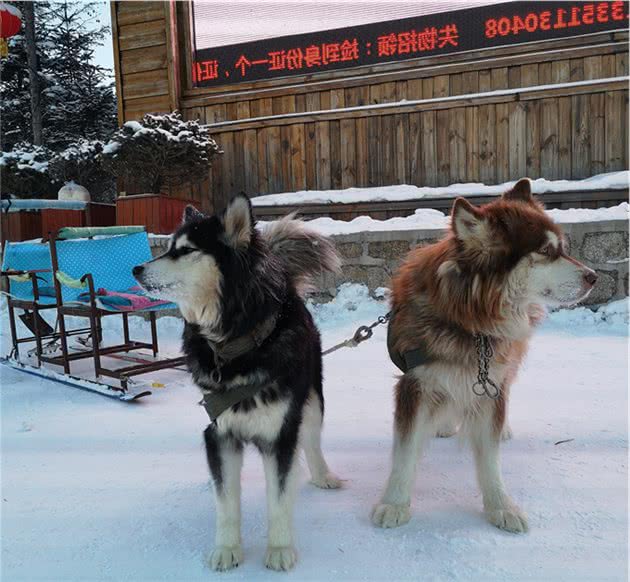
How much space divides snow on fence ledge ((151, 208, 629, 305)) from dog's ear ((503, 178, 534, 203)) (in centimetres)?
256

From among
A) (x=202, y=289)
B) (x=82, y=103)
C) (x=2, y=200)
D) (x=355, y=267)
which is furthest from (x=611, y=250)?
(x=82, y=103)

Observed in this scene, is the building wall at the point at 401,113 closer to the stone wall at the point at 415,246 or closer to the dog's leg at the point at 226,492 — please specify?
the stone wall at the point at 415,246

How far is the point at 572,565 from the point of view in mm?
1554

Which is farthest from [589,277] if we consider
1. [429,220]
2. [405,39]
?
[405,39]

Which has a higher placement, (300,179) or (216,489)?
(300,179)

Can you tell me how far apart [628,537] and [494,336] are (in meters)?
0.80

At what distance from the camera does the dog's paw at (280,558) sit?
1.56 m

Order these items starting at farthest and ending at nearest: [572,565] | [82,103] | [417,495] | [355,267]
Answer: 1. [82,103]
2. [355,267]
3. [417,495]
4. [572,565]

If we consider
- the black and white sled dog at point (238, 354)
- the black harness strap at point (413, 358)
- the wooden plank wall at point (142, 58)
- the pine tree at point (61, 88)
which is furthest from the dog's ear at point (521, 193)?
the pine tree at point (61, 88)

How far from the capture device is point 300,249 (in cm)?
210

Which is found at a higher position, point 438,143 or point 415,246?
point 438,143

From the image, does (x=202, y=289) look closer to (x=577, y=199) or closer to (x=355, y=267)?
(x=355, y=267)

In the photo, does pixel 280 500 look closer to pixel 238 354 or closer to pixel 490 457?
pixel 238 354

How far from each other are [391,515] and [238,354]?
2.73 feet
